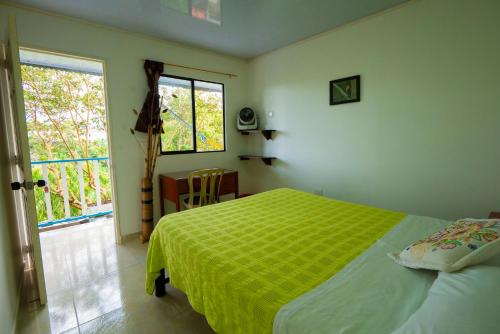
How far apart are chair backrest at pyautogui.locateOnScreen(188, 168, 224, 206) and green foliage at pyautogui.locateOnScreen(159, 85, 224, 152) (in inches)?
30.2

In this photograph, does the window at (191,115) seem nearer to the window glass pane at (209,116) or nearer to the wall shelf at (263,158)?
the window glass pane at (209,116)

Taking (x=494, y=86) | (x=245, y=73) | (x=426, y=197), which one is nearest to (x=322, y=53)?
(x=245, y=73)

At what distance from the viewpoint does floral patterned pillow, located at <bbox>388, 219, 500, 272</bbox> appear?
87 centimetres

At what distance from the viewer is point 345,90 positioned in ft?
9.46

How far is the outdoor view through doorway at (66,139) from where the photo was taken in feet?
12.2

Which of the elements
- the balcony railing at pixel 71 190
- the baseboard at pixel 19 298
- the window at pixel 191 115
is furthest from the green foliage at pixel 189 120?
the baseboard at pixel 19 298

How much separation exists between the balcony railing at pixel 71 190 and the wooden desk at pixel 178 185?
4.34 ft

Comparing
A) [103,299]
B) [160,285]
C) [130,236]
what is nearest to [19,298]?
[103,299]

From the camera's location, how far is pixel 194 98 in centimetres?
357

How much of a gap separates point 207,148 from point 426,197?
2.80m

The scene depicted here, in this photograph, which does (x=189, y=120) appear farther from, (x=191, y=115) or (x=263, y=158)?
(x=263, y=158)

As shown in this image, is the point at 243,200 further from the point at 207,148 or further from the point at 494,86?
the point at 494,86

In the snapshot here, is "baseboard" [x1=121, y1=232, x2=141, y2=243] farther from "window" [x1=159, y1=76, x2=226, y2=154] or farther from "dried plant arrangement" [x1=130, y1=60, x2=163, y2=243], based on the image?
"window" [x1=159, y1=76, x2=226, y2=154]

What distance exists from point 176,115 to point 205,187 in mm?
1198
